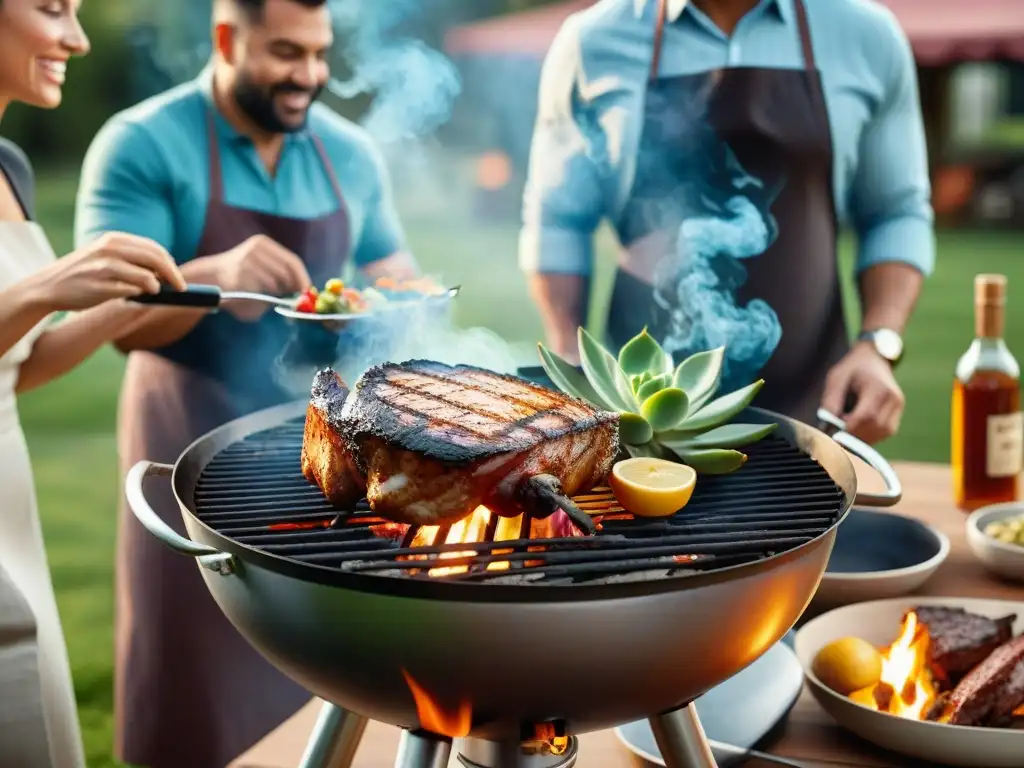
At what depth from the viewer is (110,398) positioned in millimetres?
9766

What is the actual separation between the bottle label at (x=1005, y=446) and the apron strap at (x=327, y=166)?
199 cm

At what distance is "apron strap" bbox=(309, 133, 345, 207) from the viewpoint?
3238mm

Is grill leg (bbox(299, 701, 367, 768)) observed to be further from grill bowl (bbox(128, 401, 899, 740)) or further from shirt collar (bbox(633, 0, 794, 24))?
shirt collar (bbox(633, 0, 794, 24))

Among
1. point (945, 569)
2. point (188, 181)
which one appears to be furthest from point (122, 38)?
point (945, 569)

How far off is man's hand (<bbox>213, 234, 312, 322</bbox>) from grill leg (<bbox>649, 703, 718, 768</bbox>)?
168 centimetres

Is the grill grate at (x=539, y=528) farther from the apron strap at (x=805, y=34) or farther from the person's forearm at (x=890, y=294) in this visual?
the apron strap at (x=805, y=34)

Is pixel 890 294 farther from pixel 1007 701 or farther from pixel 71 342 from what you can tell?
pixel 71 342

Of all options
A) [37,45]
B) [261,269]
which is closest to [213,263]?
[261,269]

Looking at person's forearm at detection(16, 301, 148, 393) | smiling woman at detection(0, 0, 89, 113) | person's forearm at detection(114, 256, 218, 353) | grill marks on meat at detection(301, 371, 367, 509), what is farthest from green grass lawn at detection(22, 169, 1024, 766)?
grill marks on meat at detection(301, 371, 367, 509)

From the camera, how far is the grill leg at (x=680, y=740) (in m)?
1.45

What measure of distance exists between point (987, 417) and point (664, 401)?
1269mm

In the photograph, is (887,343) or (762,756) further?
(887,343)

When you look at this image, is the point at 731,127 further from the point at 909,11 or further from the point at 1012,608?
the point at 909,11

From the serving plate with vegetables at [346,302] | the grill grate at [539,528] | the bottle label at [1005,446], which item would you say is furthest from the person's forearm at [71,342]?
the bottle label at [1005,446]
